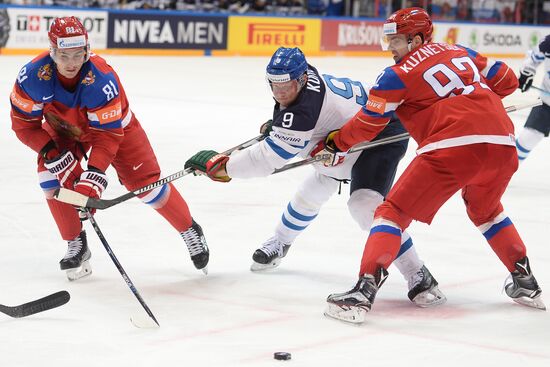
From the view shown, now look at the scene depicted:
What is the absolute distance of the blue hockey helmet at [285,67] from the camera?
384 centimetres

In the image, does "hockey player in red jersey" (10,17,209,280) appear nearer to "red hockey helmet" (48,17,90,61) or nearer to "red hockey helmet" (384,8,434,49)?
"red hockey helmet" (48,17,90,61)

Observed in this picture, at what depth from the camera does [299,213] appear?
454 cm

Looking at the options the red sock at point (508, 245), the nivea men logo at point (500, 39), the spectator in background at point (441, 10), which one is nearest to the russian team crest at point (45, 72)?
the red sock at point (508, 245)

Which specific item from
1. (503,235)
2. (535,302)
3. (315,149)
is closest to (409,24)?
(315,149)

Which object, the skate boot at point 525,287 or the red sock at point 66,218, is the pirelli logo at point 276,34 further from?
the skate boot at point 525,287

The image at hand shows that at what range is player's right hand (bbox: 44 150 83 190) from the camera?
13.5ft

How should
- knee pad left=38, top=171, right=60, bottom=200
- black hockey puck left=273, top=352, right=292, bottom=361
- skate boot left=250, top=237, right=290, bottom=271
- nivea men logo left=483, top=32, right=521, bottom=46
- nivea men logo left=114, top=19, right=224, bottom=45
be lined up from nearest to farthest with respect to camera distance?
1. black hockey puck left=273, top=352, right=292, bottom=361
2. knee pad left=38, top=171, right=60, bottom=200
3. skate boot left=250, top=237, right=290, bottom=271
4. nivea men logo left=114, top=19, right=224, bottom=45
5. nivea men logo left=483, top=32, right=521, bottom=46

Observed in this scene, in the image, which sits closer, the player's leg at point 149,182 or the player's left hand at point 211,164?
the player's left hand at point 211,164

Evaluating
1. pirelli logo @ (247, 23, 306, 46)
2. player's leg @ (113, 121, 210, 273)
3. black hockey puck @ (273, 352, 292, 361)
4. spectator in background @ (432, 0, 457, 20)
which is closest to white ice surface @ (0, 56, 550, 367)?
black hockey puck @ (273, 352, 292, 361)

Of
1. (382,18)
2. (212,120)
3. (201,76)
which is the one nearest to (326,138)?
(212,120)

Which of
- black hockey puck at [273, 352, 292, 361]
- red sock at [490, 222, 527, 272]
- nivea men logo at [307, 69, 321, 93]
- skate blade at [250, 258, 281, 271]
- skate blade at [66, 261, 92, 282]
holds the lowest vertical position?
skate blade at [250, 258, 281, 271]

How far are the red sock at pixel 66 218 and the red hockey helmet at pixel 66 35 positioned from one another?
0.67 meters

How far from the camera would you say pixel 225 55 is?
624 inches

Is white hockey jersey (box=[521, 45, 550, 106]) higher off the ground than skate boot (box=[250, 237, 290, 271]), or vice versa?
white hockey jersey (box=[521, 45, 550, 106])
